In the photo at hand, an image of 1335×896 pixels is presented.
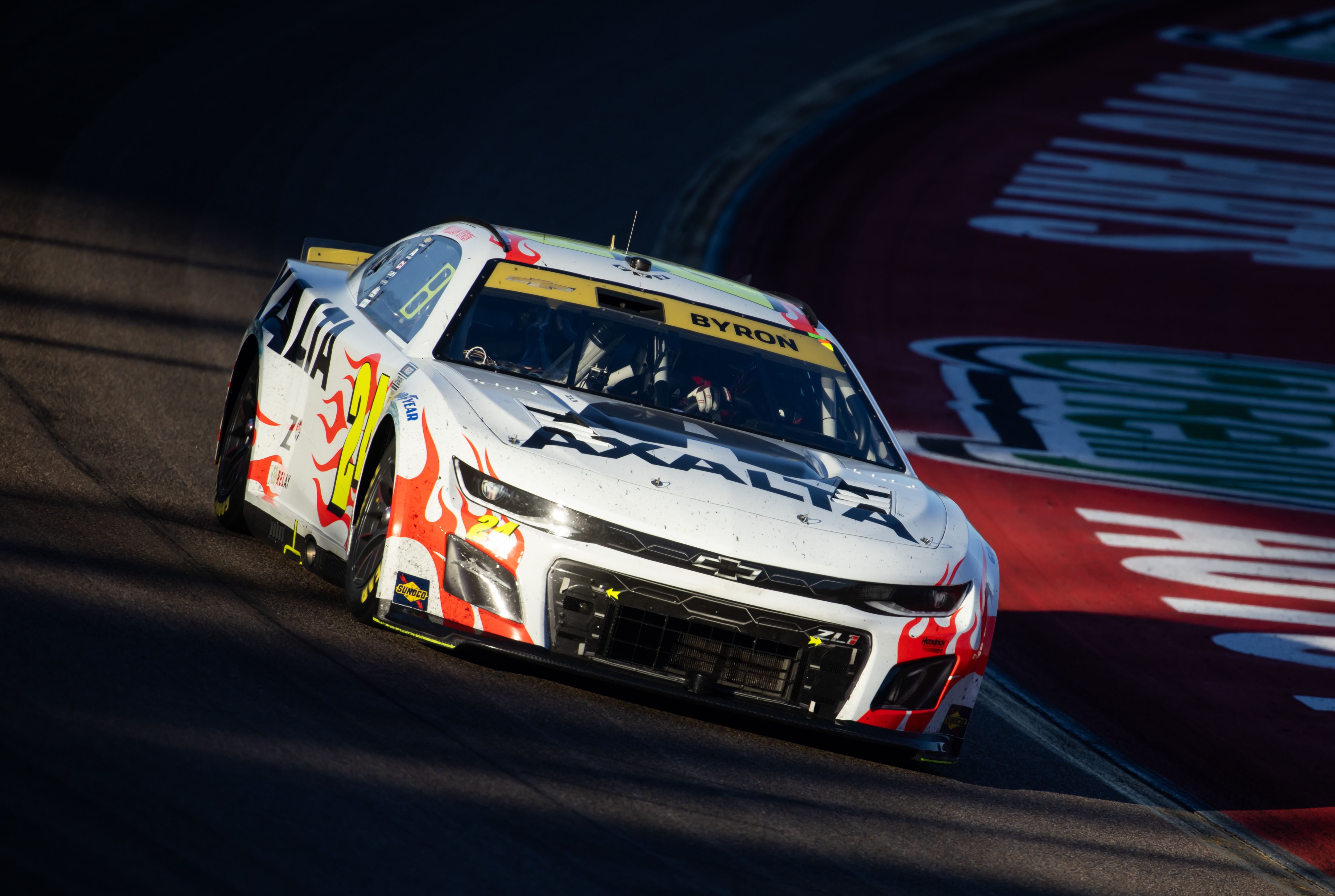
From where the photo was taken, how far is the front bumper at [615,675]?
16.9ft

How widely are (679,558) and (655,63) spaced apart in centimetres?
1824

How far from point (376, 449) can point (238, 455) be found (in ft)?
4.61

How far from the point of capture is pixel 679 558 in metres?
5.14

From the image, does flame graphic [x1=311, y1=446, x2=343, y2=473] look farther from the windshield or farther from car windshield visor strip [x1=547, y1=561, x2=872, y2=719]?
car windshield visor strip [x1=547, y1=561, x2=872, y2=719]

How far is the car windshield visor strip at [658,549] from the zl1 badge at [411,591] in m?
0.34

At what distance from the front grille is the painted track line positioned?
1.74m

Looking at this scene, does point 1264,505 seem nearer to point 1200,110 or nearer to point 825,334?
point 825,334

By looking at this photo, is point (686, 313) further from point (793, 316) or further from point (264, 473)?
point (264, 473)

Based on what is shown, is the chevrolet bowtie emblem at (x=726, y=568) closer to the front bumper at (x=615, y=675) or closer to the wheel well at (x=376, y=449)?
the front bumper at (x=615, y=675)

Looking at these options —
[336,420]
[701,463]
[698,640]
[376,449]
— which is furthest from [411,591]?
[336,420]

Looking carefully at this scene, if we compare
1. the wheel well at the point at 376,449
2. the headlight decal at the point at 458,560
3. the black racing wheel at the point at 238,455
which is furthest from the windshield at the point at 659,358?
the black racing wheel at the point at 238,455

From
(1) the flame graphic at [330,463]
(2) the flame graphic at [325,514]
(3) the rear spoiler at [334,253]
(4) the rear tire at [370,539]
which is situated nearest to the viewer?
(4) the rear tire at [370,539]

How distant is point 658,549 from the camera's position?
5.14 m

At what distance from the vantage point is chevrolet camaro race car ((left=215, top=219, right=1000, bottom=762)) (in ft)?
16.9
